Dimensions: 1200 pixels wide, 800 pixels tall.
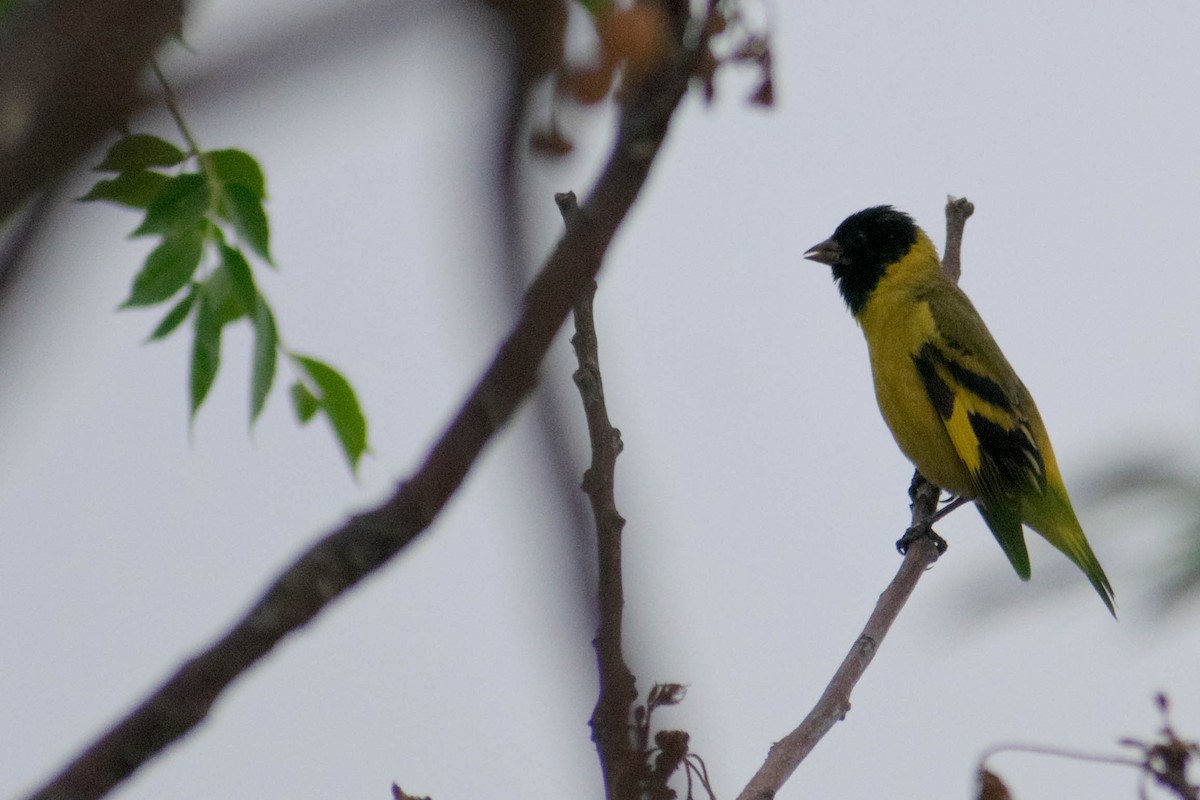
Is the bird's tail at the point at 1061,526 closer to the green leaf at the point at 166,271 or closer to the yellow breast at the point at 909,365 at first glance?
the yellow breast at the point at 909,365

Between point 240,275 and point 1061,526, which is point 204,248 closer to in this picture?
point 240,275

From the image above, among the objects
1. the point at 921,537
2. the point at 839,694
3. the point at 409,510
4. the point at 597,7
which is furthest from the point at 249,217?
the point at 921,537

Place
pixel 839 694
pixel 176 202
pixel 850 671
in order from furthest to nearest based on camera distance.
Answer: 1. pixel 850 671
2. pixel 839 694
3. pixel 176 202

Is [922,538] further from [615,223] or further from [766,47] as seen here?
[615,223]

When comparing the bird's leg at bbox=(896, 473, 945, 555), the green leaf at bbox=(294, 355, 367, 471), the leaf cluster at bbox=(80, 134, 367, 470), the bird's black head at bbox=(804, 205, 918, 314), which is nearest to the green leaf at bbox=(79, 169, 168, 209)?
the leaf cluster at bbox=(80, 134, 367, 470)

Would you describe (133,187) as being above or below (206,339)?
above

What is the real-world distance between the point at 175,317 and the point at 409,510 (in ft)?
4.85

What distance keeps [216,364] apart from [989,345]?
186 inches

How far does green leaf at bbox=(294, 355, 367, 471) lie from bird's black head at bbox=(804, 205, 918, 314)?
4602 millimetres

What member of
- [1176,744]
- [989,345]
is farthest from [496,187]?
[989,345]

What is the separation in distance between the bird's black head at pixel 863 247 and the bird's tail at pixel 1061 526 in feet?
4.71

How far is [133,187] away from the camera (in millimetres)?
2064

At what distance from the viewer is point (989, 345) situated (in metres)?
6.22

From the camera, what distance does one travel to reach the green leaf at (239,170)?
2055 mm
